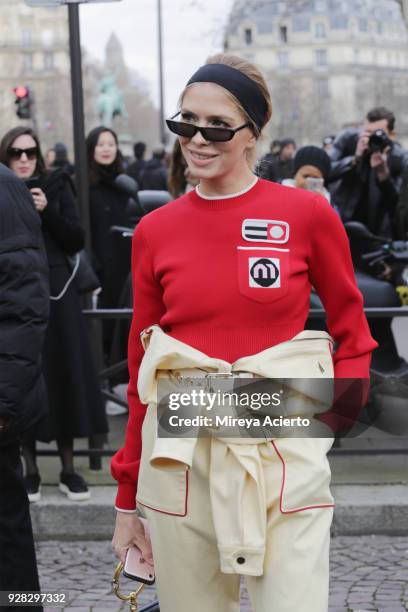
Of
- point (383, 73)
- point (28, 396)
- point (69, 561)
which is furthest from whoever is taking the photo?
point (383, 73)

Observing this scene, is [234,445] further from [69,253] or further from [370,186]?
[370,186]

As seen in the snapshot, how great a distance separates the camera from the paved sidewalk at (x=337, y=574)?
490 cm

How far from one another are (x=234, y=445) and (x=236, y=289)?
35cm

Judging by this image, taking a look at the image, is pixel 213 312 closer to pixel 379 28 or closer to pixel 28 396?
pixel 28 396

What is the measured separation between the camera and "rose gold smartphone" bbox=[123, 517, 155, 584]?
2979 mm

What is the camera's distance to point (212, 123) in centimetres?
286

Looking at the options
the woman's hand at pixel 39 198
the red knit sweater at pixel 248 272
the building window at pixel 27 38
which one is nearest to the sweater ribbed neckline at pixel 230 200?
the red knit sweater at pixel 248 272

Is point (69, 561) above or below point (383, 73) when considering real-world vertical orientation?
above

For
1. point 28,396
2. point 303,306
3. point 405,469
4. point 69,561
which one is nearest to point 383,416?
point 405,469

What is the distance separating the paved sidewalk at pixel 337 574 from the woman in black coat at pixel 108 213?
109 inches

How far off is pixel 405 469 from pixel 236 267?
4.08 m

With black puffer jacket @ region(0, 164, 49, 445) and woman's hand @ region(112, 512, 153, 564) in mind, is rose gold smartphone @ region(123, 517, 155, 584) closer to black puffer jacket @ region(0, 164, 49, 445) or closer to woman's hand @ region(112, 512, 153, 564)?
woman's hand @ region(112, 512, 153, 564)

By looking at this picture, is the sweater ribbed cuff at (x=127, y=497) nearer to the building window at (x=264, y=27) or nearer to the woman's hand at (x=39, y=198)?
the woman's hand at (x=39, y=198)

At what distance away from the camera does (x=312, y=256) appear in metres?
2.86
